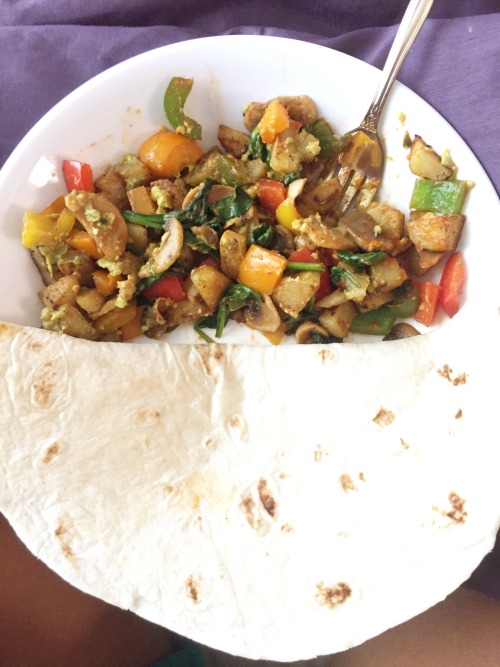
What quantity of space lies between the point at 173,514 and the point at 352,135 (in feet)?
4.87

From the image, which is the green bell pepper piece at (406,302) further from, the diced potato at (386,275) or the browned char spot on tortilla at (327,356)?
the browned char spot on tortilla at (327,356)

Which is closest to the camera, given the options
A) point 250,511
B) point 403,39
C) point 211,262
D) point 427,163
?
point 250,511

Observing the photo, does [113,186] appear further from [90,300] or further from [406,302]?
[406,302]

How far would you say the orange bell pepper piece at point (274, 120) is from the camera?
2225mm

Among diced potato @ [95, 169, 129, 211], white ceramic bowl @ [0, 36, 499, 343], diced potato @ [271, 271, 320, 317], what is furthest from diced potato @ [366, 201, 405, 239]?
diced potato @ [95, 169, 129, 211]

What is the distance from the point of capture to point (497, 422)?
1886 mm

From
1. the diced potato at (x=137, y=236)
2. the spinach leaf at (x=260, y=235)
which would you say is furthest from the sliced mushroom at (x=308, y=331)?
the diced potato at (x=137, y=236)

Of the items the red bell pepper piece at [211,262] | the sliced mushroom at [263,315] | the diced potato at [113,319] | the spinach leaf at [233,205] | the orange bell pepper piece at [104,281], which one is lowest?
the diced potato at [113,319]

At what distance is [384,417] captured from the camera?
1999mm

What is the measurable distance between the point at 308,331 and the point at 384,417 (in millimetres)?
494

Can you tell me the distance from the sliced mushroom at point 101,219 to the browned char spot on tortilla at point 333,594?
1338 millimetres

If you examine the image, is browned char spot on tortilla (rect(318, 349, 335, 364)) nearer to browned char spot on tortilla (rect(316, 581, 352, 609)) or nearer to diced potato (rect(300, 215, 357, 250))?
diced potato (rect(300, 215, 357, 250))

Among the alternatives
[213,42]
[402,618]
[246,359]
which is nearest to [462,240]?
[246,359]

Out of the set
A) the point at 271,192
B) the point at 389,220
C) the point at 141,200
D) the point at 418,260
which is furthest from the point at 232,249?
the point at 418,260
